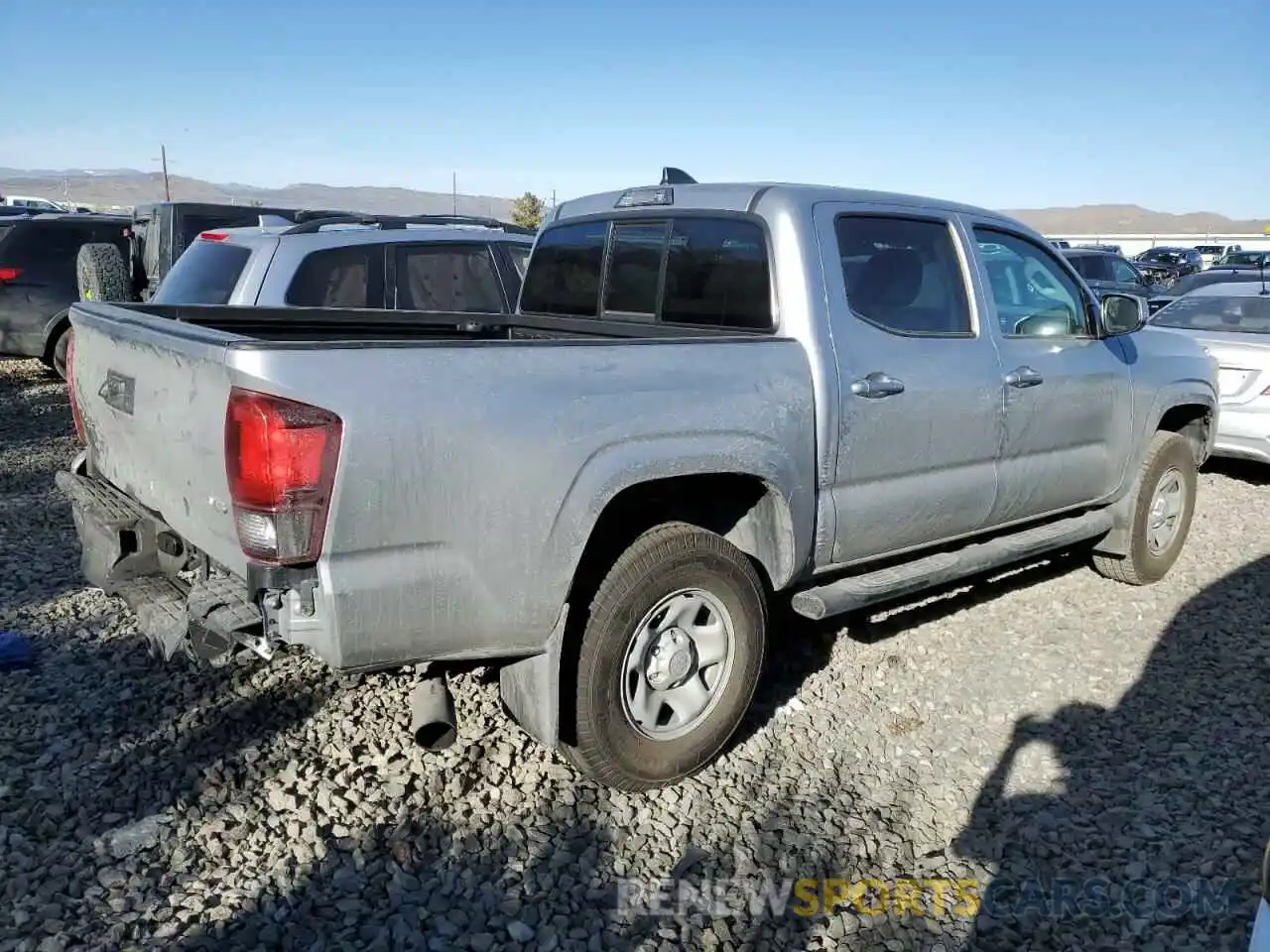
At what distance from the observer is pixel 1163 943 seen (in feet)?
9.17

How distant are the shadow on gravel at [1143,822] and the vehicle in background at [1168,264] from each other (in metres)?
28.0

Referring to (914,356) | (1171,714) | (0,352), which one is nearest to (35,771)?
(914,356)

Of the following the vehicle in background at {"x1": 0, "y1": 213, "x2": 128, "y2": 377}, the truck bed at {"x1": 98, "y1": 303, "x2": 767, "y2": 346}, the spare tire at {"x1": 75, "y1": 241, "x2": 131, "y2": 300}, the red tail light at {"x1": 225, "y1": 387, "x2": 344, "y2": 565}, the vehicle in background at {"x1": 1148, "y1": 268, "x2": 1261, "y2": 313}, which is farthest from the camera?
the vehicle in background at {"x1": 1148, "y1": 268, "x2": 1261, "y2": 313}

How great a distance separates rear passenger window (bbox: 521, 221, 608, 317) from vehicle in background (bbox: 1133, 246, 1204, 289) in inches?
1112

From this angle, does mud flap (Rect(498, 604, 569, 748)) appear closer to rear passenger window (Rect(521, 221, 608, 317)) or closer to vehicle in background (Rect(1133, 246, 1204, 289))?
rear passenger window (Rect(521, 221, 608, 317))

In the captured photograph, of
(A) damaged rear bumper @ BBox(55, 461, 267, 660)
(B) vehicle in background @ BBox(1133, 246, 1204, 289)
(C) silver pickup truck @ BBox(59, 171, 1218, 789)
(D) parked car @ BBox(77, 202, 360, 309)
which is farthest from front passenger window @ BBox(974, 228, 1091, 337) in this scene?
(B) vehicle in background @ BBox(1133, 246, 1204, 289)

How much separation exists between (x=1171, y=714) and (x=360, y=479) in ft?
11.3

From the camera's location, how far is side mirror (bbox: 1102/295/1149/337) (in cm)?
485

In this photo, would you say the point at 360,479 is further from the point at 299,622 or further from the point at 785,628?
the point at 785,628

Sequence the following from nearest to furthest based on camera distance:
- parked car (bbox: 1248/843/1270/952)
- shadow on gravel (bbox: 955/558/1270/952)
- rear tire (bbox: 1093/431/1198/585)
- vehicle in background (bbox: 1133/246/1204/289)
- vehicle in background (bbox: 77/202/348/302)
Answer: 1. parked car (bbox: 1248/843/1270/952)
2. shadow on gravel (bbox: 955/558/1270/952)
3. rear tire (bbox: 1093/431/1198/585)
4. vehicle in background (bbox: 77/202/348/302)
5. vehicle in background (bbox: 1133/246/1204/289)

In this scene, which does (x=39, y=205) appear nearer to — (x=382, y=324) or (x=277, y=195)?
(x=382, y=324)

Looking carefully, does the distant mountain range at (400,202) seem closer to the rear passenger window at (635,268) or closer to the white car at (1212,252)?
the white car at (1212,252)

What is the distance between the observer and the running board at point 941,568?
3.68 meters

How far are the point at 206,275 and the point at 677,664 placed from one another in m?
4.97
